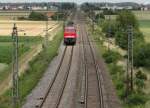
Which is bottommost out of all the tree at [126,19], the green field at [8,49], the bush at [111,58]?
the green field at [8,49]

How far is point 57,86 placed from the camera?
38594 millimetres

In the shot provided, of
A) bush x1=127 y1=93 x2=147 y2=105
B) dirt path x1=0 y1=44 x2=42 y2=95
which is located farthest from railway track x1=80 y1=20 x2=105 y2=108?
dirt path x1=0 y1=44 x2=42 y2=95

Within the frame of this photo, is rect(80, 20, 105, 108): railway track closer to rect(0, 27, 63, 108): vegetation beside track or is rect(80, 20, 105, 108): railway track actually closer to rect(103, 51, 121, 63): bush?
rect(103, 51, 121, 63): bush

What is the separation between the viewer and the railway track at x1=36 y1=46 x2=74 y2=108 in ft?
102

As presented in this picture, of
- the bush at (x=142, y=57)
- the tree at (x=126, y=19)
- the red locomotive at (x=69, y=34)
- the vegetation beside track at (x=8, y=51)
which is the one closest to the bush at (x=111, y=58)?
the bush at (x=142, y=57)

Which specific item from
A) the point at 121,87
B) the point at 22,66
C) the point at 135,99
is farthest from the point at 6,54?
the point at 135,99

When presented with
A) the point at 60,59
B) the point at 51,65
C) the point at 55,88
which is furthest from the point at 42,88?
the point at 60,59

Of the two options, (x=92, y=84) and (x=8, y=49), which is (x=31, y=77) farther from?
(x=8, y=49)

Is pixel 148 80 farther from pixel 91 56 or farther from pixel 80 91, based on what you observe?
pixel 91 56

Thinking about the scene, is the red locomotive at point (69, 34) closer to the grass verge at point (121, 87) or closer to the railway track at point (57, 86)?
the railway track at point (57, 86)

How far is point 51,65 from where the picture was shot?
5278 centimetres

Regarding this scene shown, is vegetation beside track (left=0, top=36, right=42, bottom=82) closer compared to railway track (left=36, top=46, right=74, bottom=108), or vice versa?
railway track (left=36, top=46, right=74, bottom=108)

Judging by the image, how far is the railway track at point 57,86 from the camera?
31023 mm

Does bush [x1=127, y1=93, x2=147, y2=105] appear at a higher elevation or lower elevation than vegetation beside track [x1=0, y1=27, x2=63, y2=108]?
higher
